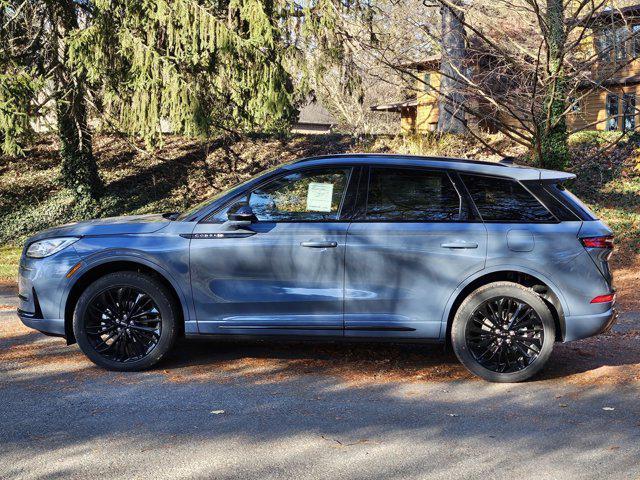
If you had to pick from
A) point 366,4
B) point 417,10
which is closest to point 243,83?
point 366,4

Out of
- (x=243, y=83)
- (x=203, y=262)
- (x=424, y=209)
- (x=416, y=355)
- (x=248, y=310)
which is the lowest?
(x=416, y=355)

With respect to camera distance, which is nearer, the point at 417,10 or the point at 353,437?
the point at 353,437

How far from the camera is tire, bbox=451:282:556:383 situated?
614 centimetres

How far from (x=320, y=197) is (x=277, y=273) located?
2.48ft

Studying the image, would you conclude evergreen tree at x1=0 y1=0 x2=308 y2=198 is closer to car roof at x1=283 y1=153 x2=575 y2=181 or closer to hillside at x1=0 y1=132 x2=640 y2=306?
hillside at x1=0 y1=132 x2=640 y2=306

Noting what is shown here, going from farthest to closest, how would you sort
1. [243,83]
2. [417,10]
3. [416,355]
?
[417,10]
[243,83]
[416,355]

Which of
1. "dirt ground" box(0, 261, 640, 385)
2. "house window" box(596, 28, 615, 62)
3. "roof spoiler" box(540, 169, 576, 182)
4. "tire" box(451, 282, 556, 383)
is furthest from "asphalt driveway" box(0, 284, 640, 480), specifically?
"house window" box(596, 28, 615, 62)

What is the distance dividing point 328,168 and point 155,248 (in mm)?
1637

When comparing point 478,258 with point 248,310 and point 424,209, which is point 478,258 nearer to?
point 424,209

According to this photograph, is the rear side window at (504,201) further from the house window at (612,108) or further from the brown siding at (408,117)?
the brown siding at (408,117)

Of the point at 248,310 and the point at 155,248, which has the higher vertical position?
the point at 155,248

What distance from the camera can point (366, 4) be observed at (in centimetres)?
1708

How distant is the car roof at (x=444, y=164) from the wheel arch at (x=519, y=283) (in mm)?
829

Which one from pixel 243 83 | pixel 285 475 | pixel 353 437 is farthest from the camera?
pixel 243 83
